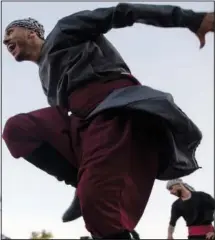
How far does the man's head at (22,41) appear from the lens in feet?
8.34

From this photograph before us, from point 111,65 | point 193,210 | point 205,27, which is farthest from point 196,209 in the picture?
point 205,27

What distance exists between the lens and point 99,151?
7.00ft

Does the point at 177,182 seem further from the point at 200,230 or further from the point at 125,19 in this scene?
the point at 125,19

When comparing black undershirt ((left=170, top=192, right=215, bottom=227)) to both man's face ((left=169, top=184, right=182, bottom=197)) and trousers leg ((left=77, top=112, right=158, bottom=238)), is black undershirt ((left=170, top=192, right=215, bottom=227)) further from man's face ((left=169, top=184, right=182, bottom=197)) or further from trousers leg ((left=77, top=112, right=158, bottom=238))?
trousers leg ((left=77, top=112, right=158, bottom=238))

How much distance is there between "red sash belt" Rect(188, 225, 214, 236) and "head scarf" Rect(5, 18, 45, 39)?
12.7 ft

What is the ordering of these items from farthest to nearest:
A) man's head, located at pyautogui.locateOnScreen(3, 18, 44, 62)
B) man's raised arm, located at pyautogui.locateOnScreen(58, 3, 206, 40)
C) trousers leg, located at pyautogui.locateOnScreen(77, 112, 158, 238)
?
man's head, located at pyautogui.locateOnScreen(3, 18, 44, 62), man's raised arm, located at pyautogui.locateOnScreen(58, 3, 206, 40), trousers leg, located at pyautogui.locateOnScreen(77, 112, 158, 238)

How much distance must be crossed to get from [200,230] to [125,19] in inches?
159

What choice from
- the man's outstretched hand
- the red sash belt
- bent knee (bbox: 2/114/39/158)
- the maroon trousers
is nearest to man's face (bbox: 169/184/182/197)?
the red sash belt

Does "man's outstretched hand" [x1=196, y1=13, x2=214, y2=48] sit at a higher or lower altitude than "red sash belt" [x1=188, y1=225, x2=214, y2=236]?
higher

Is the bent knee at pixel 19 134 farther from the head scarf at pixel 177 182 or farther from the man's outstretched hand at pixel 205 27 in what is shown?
the head scarf at pixel 177 182

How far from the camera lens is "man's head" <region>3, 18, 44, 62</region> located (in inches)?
100

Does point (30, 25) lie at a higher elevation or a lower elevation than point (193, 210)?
higher

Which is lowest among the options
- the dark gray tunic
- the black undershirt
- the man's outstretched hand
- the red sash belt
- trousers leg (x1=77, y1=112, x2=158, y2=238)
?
the red sash belt

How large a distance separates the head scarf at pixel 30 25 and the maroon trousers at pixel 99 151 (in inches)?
16.8
